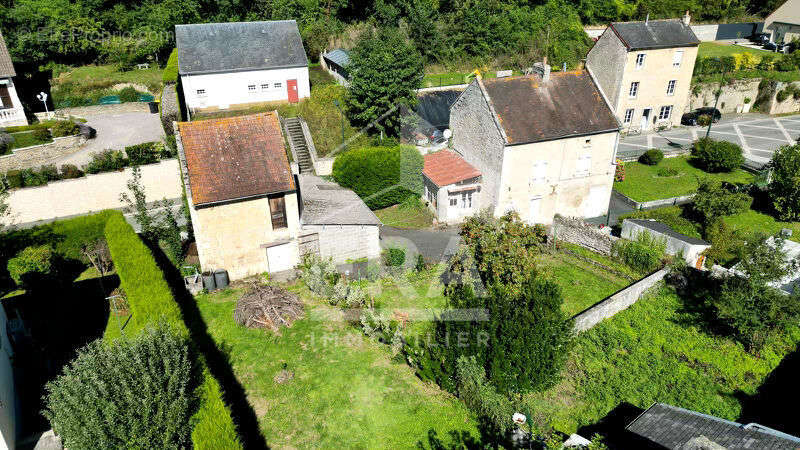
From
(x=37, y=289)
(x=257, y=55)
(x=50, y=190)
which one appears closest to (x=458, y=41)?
(x=257, y=55)

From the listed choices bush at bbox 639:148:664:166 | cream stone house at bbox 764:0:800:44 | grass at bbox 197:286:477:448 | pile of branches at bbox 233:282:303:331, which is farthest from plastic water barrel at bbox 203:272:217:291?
cream stone house at bbox 764:0:800:44

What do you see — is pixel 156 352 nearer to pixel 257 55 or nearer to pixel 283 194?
pixel 283 194

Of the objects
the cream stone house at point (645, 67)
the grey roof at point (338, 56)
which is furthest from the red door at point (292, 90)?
the cream stone house at point (645, 67)

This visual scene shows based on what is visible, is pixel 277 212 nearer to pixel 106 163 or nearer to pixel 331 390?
pixel 331 390

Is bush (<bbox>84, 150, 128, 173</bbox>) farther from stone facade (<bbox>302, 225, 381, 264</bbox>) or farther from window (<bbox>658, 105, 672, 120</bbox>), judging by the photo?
window (<bbox>658, 105, 672, 120</bbox>)

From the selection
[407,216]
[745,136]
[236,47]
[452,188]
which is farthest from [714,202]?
[236,47]

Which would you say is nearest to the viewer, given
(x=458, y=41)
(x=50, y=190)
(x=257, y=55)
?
(x=50, y=190)
